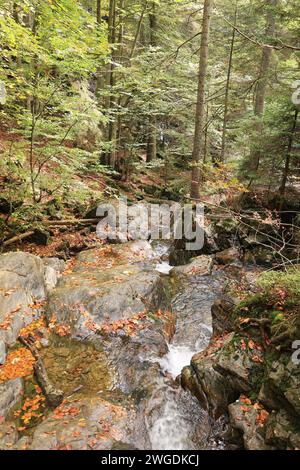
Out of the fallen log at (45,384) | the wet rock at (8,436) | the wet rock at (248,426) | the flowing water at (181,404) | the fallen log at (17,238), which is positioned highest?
the fallen log at (17,238)

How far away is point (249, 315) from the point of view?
4980 millimetres

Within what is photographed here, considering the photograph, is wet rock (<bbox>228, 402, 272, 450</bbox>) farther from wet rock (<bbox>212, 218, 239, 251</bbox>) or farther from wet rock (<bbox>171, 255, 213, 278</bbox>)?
wet rock (<bbox>212, 218, 239, 251</bbox>)

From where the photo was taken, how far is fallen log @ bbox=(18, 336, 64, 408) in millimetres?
4617

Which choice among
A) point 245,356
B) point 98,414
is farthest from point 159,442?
point 245,356

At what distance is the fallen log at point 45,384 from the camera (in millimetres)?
4617

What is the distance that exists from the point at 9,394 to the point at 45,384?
0.52 m

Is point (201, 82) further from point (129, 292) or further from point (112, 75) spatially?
point (129, 292)

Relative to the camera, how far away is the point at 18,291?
6270mm

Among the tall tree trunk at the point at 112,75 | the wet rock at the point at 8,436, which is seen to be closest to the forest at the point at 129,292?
the wet rock at the point at 8,436

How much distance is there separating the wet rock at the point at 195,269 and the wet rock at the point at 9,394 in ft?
17.3

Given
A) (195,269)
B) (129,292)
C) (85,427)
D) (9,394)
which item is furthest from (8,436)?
(195,269)

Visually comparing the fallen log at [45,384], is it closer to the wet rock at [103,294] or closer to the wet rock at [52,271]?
the wet rock at [103,294]

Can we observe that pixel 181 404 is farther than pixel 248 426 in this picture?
Yes

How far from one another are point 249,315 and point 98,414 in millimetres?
2785
